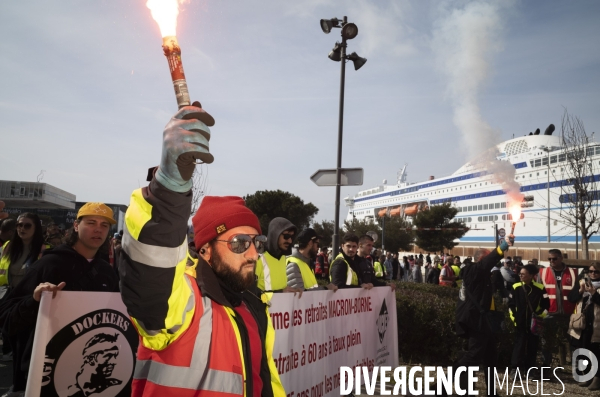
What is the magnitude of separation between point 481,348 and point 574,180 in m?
22.2

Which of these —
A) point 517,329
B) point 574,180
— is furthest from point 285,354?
point 574,180

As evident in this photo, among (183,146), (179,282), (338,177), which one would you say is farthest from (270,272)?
(338,177)

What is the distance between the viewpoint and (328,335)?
5.18m

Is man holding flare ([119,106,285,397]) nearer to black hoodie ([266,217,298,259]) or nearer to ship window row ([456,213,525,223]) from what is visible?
black hoodie ([266,217,298,259])

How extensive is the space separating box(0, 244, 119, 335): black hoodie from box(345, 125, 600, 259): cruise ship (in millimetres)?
46287

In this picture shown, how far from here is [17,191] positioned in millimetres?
53938

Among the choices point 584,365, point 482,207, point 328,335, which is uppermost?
point 482,207

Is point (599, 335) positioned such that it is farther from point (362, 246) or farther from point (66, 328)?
point (66, 328)

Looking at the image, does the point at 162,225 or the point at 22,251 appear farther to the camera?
the point at 22,251

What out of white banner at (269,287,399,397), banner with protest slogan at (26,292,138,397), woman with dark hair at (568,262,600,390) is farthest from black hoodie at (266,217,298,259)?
woman with dark hair at (568,262,600,390)

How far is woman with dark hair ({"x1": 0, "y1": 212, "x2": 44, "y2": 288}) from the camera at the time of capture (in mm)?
5395

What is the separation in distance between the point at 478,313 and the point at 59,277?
16.9ft

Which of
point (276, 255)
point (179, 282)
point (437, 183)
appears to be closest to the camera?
point (179, 282)

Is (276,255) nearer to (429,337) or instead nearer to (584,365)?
(429,337)
